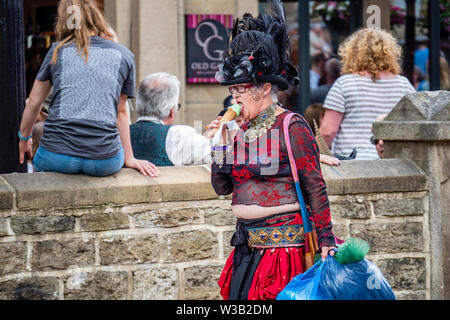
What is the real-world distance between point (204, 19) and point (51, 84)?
13.0ft

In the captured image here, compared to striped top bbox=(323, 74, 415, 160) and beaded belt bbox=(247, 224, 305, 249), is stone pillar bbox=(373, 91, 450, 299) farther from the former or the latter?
beaded belt bbox=(247, 224, 305, 249)

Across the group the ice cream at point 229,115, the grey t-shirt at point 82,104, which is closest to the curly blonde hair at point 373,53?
the grey t-shirt at point 82,104

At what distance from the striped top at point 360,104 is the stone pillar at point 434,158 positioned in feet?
0.90

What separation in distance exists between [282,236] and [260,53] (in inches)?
34.8

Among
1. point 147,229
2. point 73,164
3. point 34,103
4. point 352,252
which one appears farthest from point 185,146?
point 352,252

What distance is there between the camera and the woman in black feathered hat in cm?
366

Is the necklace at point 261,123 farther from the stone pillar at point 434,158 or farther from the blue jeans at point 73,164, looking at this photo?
the stone pillar at point 434,158

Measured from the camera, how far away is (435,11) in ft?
33.3

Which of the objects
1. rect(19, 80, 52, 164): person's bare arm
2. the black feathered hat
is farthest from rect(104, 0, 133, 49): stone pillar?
the black feathered hat

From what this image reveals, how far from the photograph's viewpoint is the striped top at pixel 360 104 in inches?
237

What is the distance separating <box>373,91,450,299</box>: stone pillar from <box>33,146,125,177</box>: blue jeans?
2.23m
